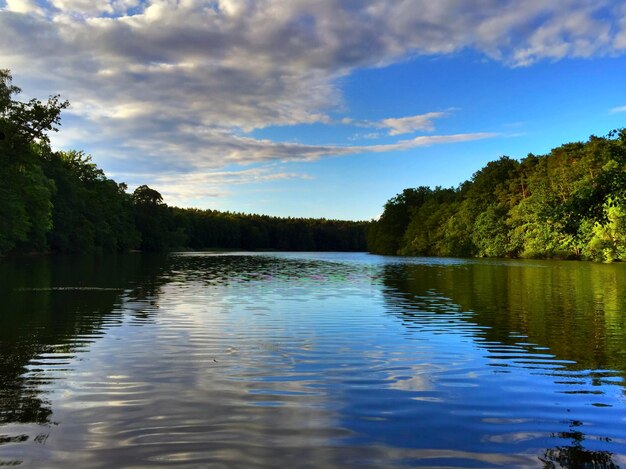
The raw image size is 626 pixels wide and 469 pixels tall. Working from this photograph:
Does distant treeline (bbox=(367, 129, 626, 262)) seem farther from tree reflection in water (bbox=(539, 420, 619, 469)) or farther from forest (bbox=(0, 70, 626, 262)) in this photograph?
tree reflection in water (bbox=(539, 420, 619, 469))

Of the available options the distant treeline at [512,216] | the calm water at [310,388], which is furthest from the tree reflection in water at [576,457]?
the distant treeline at [512,216]

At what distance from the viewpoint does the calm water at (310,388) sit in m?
6.39

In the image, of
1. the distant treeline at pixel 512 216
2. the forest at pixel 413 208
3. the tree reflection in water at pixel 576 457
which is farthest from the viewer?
the distant treeline at pixel 512 216

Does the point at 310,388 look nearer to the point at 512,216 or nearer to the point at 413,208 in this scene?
the point at 512,216

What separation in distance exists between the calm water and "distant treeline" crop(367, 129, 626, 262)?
162 feet

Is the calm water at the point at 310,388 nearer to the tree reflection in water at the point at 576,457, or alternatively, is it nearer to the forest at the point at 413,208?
the tree reflection in water at the point at 576,457

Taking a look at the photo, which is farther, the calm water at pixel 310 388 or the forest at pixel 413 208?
the forest at pixel 413 208

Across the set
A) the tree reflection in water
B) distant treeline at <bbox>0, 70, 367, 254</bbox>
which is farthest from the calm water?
distant treeline at <bbox>0, 70, 367, 254</bbox>

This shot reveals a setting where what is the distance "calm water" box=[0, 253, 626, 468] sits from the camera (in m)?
6.39

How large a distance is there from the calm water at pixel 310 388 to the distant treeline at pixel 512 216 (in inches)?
1942

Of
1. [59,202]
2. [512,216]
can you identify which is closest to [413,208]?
[512,216]

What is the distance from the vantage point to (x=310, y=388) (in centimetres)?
942

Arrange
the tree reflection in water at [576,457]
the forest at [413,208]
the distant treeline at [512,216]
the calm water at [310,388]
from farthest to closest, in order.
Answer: the distant treeline at [512,216] < the forest at [413,208] < the calm water at [310,388] < the tree reflection in water at [576,457]

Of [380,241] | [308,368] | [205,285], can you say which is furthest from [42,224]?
[380,241]
